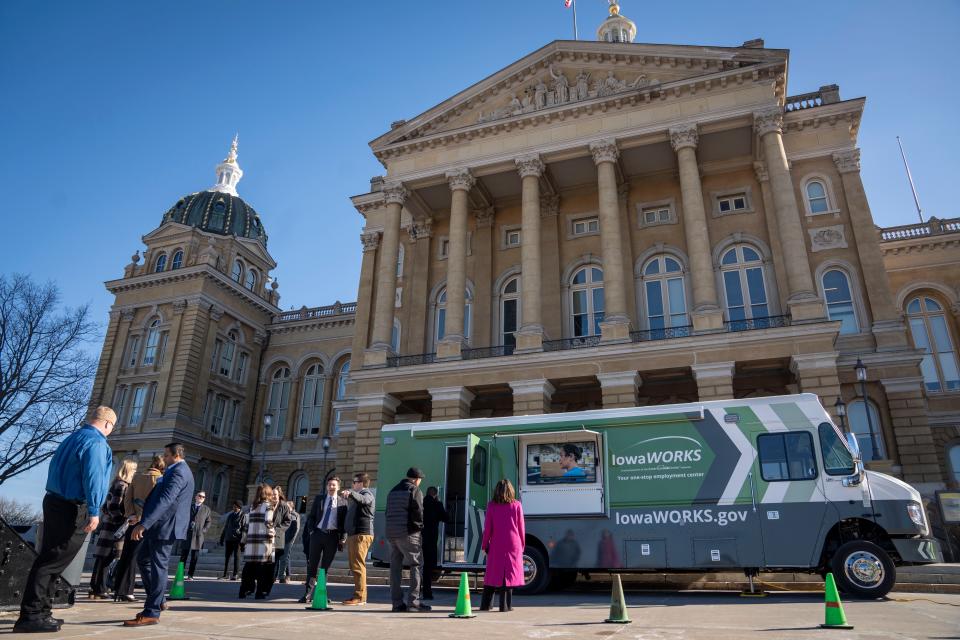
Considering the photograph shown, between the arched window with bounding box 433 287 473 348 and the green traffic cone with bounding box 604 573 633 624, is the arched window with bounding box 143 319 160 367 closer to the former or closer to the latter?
the arched window with bounding box 433 287 473 348

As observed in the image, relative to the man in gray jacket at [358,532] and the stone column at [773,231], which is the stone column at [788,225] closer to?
the stone column at [773,231]

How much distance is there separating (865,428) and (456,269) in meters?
17.3

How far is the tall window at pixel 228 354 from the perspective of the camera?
44500mm

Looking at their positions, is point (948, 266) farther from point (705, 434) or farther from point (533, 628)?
point (533, 628)

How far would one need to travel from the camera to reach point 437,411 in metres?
25.6

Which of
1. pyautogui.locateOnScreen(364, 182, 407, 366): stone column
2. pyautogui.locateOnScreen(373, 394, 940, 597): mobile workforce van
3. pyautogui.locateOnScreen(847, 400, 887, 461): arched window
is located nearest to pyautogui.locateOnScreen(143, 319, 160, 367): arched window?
pyautogui.locateOnScreen(364, 182, 407, 366): stone column

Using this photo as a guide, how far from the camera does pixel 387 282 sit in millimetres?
29078

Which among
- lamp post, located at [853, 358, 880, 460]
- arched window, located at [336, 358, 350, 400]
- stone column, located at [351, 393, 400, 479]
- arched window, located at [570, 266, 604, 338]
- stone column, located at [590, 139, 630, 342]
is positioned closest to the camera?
lamp post, located at [853, 358, 880, 460]

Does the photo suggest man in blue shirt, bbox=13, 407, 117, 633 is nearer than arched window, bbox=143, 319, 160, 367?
Yes

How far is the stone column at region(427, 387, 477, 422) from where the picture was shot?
25375 millimetres

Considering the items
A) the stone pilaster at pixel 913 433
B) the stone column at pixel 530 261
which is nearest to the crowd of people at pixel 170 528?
the stone column at pixel 530 261

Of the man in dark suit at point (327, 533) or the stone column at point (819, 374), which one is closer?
the man in dark suit at point (327, 533)

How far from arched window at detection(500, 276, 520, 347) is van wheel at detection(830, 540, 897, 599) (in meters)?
19.5

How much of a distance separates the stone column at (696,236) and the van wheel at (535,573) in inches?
526
